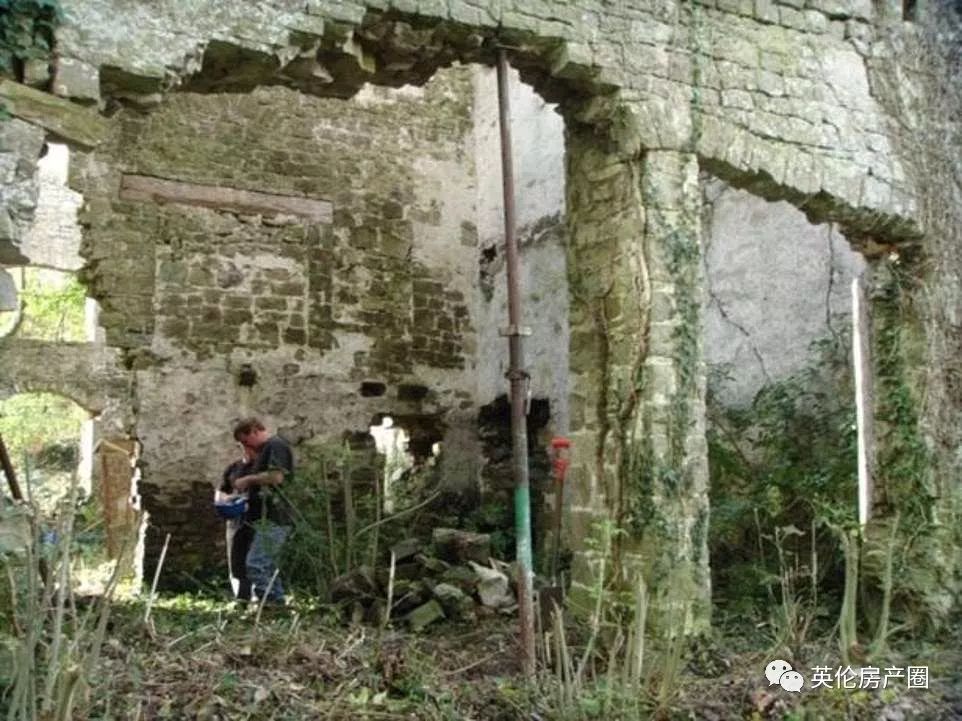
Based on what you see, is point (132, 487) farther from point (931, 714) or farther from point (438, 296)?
point (931, 714)

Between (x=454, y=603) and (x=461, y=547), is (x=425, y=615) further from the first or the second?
(x=461, y=547)

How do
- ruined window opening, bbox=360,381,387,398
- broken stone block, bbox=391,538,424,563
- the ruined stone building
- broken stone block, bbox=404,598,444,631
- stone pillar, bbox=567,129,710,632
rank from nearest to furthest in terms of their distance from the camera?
the ruined stone building → stone pillar, bbox=567,129,710,632 → broken stone block, bbox=404,598,444,631 → broken stone block, bbox=391,538,424,563 → ruined window opening, bbox=360,381,387,398

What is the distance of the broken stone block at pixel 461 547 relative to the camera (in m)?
6.96

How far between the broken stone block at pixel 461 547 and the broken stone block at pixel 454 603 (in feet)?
2.62

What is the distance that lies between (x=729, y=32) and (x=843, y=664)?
3.27 m

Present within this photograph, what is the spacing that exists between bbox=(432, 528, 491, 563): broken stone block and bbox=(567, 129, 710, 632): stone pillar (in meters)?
1.83

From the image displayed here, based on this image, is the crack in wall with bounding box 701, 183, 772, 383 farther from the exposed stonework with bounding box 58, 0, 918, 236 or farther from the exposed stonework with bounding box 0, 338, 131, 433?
the exposed stonework with bounding box 0, 338, 131, 433

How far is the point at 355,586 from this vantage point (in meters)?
6.19

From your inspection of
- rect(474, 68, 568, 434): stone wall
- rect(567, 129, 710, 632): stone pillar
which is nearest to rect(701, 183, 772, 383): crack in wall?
→ rect(474, 68, 568, 434): stone wall

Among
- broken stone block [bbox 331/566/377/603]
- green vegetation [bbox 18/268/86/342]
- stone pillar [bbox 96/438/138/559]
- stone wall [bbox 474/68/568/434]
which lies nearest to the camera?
broken stone block [bbox 331/566/377/603]

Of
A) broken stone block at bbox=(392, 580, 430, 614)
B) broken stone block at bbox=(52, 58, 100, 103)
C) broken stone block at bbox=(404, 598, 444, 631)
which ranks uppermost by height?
broken stone block at bbox=(52, 58, 100, 103)

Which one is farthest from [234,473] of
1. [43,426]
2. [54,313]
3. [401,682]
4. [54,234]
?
[43,426]

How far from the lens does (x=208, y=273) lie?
31.2ft

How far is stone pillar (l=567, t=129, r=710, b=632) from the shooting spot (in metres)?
4.97
